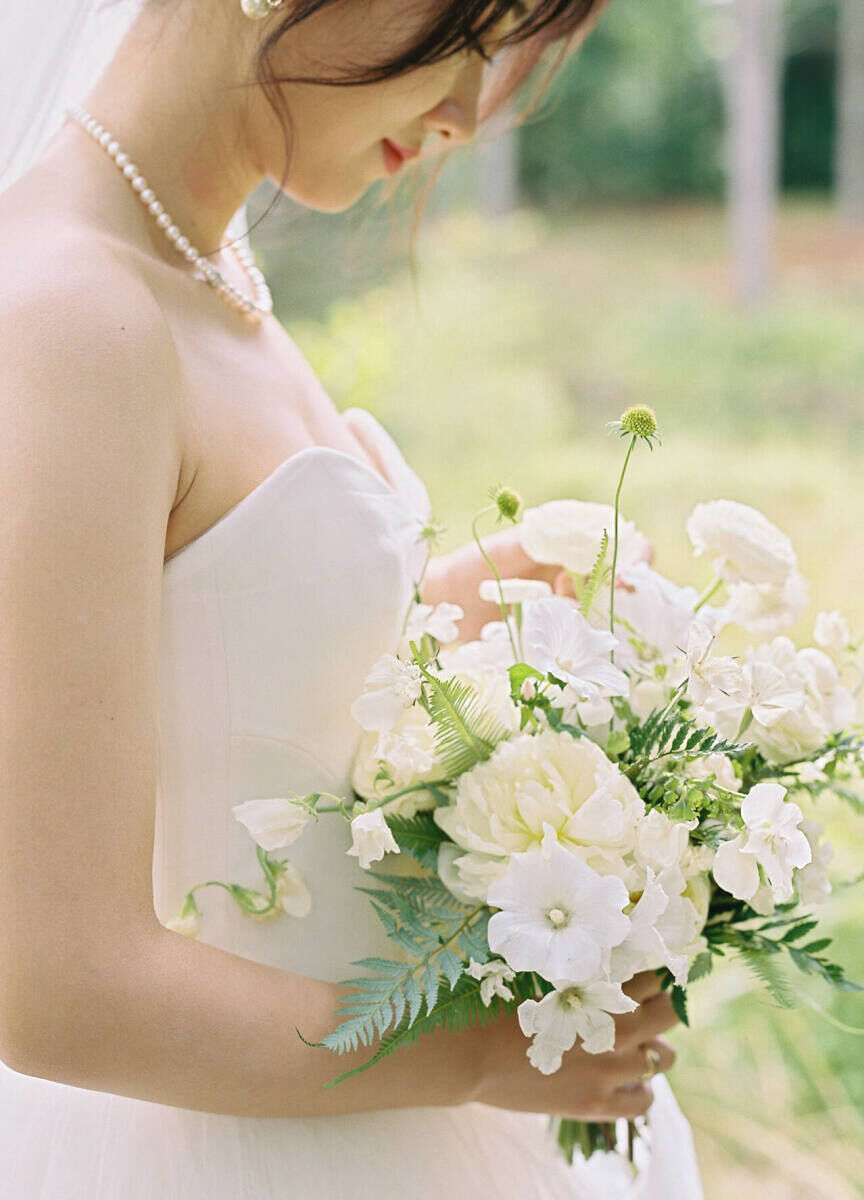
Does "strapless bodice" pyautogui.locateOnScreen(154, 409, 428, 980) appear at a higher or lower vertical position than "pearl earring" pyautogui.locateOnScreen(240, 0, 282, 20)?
lower

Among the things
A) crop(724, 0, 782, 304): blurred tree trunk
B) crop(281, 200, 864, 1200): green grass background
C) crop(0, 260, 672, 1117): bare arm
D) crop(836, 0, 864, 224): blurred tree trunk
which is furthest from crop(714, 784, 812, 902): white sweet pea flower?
crop(836, 0, 864, 224): blurred tree trunk

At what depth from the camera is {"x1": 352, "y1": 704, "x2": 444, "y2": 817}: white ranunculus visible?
A: 81 centimetres

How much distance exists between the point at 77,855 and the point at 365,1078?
0.28 m

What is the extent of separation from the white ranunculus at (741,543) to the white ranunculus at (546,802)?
0.24m

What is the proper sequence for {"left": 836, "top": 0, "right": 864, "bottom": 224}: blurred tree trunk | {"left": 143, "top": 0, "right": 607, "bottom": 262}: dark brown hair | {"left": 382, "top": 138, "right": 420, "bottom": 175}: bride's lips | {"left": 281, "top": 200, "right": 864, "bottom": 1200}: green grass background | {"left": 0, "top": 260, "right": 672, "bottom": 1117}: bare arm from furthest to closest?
{"left": 836, "top": 0, "right": 864, "bottom": 224}: blurred tree trunk, {"left": 281, "top": 200, "right": 864, "bottom": 1200}: green grass background, {"left": 382, "top": 138, "right": 420, "bottom": 175}: bride's lips, {"left": 143, "top": 0, "right": 607, "bottom": 262}: dark brown hair, {"left": 0, "top": 260, "right": 672, "bottom": 1117}: bare arm

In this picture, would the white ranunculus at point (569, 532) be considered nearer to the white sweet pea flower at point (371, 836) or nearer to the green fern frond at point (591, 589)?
the green fern frond at point (591, 589)

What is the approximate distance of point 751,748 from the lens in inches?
35.7

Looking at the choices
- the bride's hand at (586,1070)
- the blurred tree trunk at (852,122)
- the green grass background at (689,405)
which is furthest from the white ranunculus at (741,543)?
the blurred tree trunk at (852,122)

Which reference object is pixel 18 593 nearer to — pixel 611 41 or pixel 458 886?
pixel 458 886

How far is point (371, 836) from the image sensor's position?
766mm

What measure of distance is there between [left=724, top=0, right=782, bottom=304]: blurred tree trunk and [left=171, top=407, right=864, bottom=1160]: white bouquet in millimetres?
7486

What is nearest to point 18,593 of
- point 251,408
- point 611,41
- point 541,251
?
point 251,408

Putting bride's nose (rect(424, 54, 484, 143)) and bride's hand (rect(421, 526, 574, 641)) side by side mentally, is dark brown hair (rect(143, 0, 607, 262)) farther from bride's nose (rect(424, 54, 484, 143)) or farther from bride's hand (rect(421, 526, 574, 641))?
bride's hand (rect(421, 526, 574, 641))

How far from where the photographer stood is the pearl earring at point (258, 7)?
0.89m
